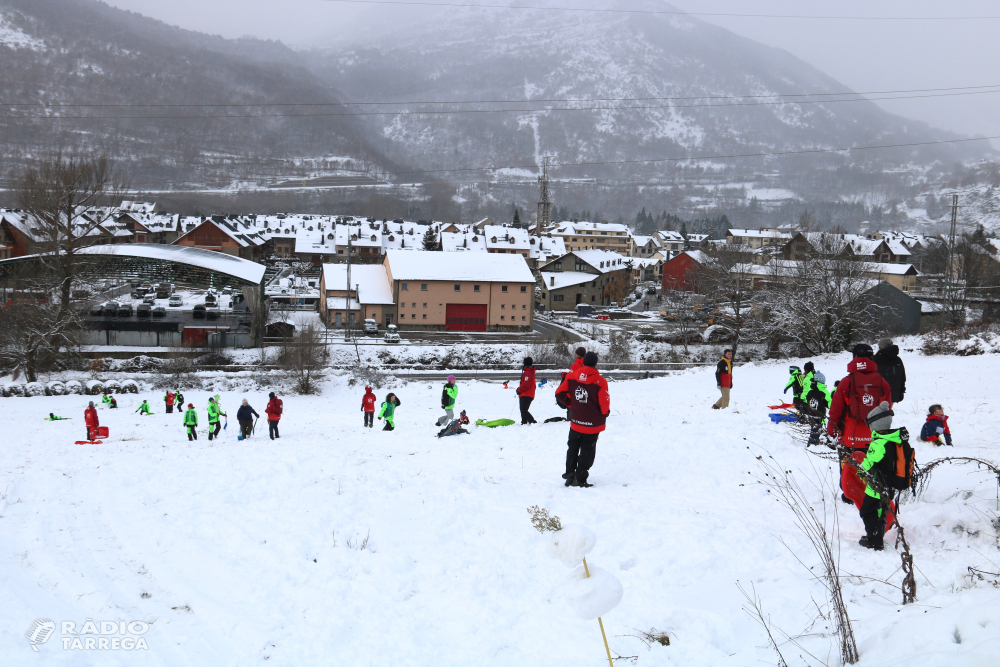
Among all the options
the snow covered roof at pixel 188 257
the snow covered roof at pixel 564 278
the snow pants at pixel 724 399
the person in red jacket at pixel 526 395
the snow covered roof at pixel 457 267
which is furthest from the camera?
the snow covered roof at pixel 564 278

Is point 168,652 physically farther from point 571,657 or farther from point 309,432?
→ point 309,432

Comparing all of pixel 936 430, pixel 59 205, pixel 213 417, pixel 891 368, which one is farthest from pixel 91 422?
pixel 59 205

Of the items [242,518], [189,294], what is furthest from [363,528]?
[189,294]

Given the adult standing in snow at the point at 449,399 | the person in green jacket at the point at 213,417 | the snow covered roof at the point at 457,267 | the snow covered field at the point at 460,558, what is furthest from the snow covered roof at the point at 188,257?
the snow covered field at the point at 460,558

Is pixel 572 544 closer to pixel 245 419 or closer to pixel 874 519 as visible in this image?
pixel 874 519

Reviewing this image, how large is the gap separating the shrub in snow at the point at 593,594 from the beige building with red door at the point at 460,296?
173ft

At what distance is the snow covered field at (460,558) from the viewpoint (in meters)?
4.34

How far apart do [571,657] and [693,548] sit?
207 cm

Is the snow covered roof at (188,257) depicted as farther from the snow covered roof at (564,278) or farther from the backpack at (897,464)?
the backpack at (897,464)

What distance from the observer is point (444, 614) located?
4980 millimetres

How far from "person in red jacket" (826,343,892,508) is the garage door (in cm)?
4973

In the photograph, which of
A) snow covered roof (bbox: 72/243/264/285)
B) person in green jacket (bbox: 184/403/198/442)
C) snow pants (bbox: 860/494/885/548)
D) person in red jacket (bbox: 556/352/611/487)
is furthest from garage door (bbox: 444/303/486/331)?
snow pants (bbox: 860/494/885/548)

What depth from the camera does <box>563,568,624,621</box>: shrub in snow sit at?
3156 millimetres

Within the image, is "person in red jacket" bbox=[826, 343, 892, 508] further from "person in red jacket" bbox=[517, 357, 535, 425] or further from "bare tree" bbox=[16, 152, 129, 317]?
"bare tree" bbox=[16, 152, 129, 317]
